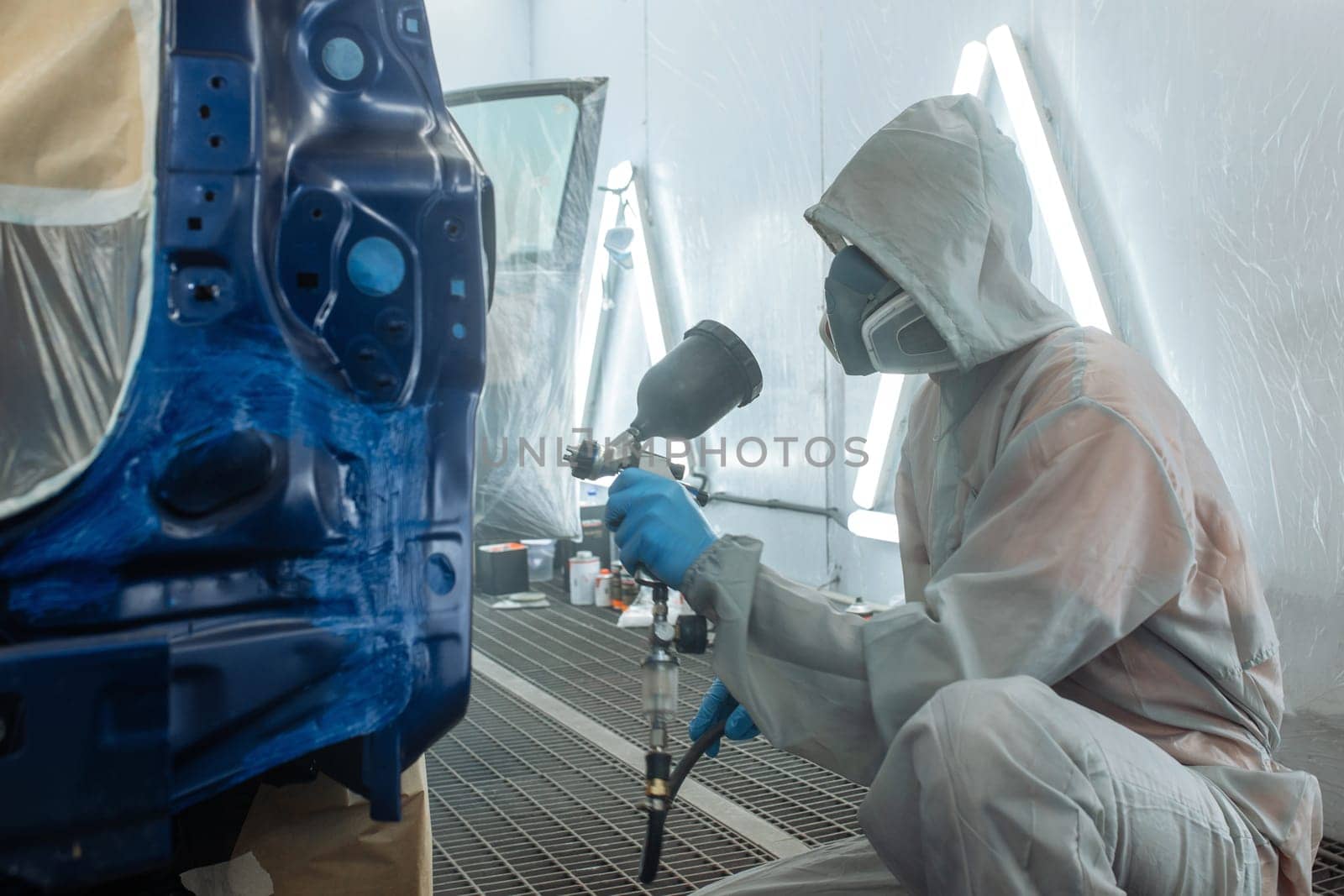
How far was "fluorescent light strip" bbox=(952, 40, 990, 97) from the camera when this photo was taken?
332cm

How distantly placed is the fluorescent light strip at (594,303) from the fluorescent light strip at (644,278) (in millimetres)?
187

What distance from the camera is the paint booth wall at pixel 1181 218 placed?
239 cm

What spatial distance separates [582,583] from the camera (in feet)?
16.8

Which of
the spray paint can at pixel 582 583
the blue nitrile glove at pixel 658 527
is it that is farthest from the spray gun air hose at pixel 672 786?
the spray paint can at pixel 582 583

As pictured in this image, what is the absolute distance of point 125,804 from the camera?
97 cm

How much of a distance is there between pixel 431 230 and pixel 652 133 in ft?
16.4

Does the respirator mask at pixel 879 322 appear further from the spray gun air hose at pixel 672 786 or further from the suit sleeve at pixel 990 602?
the spray gun air hose at pixel 672 786

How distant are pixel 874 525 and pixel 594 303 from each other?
324 centimetres

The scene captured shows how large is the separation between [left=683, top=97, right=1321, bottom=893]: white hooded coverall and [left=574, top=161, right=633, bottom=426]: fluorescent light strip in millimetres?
4566

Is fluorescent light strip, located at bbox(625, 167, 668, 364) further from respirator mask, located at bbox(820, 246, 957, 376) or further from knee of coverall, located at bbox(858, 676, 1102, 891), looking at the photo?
knee of coverall, located at bbox(858, 676, 1102, 891)

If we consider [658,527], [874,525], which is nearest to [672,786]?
[658,527]

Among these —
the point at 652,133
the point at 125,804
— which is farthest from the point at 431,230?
the point at 652,133

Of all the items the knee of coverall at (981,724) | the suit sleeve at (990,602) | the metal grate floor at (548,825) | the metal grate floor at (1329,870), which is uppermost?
the suit sleeve at (990,602)

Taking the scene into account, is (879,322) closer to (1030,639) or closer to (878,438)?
(1030,639)
